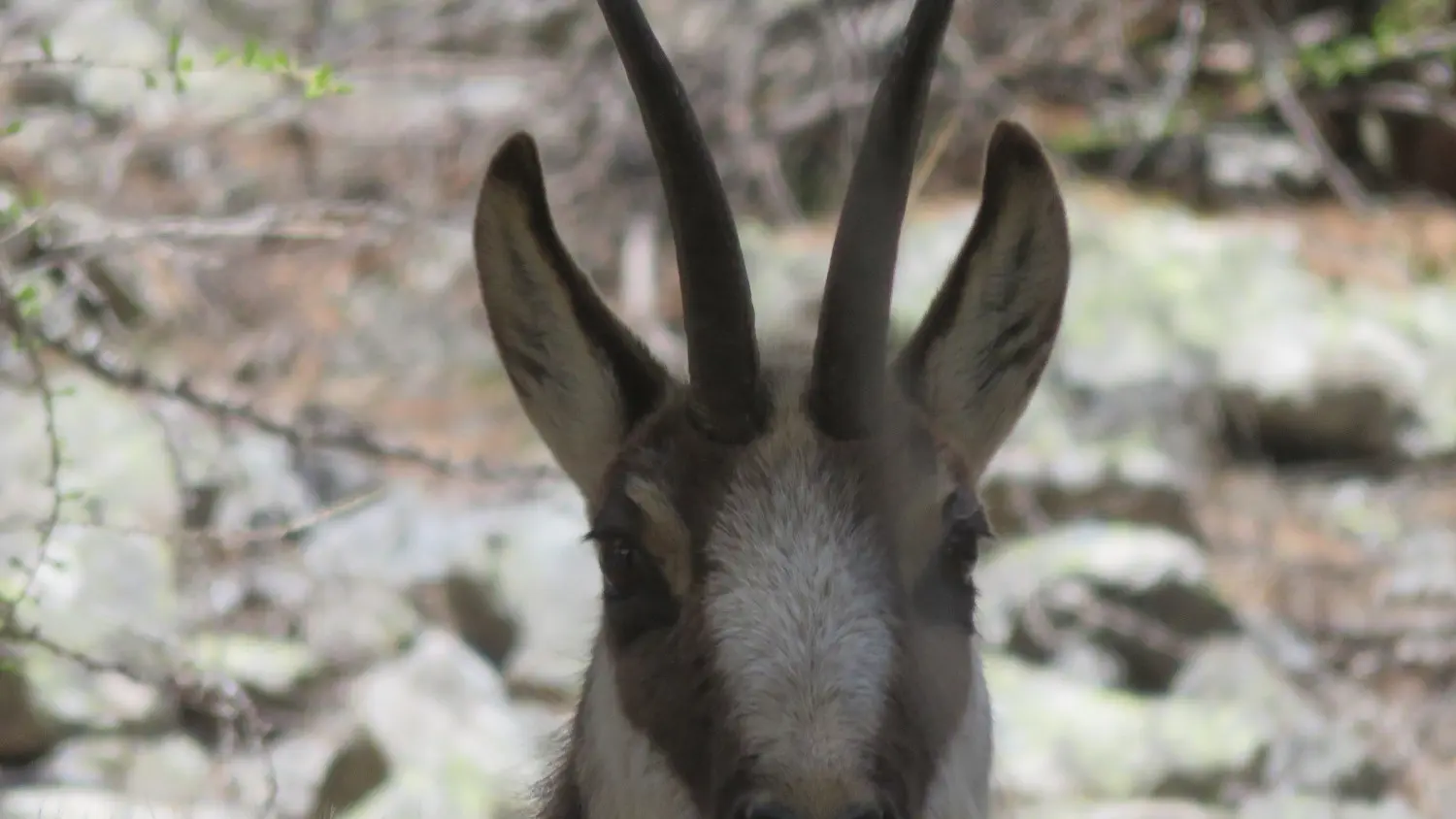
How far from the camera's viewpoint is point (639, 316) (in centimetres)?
845

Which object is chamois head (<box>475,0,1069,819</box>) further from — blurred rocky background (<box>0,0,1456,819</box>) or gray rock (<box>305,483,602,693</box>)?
gray rock (<box>305,483,602,693</box>)

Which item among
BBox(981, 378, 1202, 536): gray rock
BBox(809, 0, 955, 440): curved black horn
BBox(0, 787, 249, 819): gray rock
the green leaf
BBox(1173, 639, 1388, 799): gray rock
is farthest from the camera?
BBox(981, 378, 1202, 536): gray rock

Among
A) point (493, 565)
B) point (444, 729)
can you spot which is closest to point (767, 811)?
point (444, 729)

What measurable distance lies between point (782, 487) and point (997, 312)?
0.90 metres

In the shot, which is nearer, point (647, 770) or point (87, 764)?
point (647, 770)

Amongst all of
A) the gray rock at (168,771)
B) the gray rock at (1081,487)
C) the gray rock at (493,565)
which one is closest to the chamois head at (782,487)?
the gray rock at (168,771)

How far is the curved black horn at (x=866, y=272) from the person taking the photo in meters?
2.94

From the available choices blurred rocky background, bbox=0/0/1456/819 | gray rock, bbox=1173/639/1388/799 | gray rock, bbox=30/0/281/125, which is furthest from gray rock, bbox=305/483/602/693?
gray rock, bbox=30/0/281/125

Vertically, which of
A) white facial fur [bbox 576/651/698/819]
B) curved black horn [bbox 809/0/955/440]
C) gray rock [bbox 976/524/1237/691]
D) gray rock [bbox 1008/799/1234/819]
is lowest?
gray rock [bbox 1008/799/1234/819]

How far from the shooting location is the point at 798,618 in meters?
2.62

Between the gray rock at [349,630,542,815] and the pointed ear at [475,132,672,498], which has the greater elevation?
the pointed ear at [475,132,672,498]

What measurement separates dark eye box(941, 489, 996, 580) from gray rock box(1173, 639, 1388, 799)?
152 inches

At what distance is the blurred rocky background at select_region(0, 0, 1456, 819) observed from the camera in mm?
6160

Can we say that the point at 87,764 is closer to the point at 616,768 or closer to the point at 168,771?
the point at 168,771
